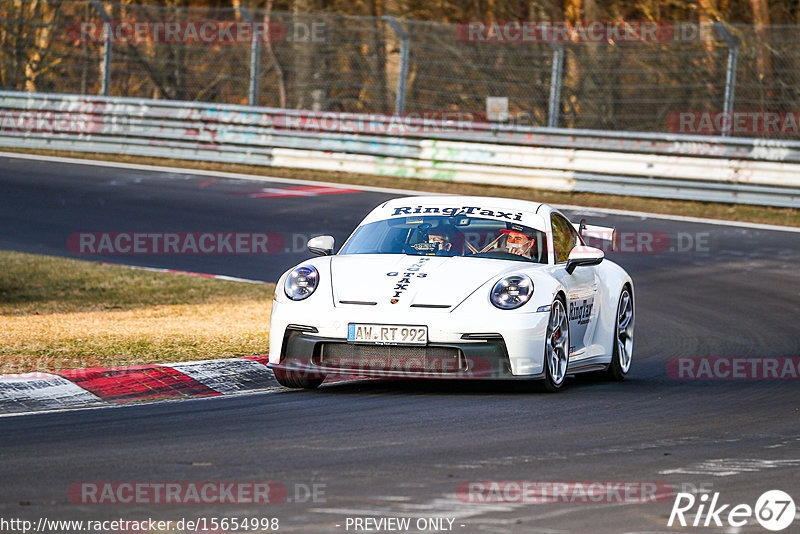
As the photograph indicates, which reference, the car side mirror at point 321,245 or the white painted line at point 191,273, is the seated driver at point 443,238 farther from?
the white painted line at point 191,273

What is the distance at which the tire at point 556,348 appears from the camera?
8.41 meters

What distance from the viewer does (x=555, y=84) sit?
22312 mm

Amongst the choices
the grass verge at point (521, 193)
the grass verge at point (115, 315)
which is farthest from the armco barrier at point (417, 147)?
the grass verge at point (115, 315)

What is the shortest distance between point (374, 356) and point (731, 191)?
13788 mm

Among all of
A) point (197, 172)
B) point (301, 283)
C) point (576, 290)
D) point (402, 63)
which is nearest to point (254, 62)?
point (197, 172)

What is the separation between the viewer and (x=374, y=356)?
809cm

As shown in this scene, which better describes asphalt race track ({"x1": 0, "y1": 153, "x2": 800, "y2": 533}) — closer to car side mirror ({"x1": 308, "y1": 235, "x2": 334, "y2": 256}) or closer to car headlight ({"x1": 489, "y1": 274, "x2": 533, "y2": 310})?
car headlight ({"x1": 489, "y1": 274, "x2": 533, "y2": 310})

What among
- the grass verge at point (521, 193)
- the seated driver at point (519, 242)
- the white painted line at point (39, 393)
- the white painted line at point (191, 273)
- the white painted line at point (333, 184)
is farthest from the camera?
the grass verge at point (521, 193)

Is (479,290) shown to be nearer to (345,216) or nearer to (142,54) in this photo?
(345,216)

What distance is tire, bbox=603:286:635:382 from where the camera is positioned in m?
9.90

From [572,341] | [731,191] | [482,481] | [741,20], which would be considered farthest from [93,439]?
[741,20]

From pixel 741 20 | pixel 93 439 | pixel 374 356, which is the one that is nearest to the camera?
pixel 93 439

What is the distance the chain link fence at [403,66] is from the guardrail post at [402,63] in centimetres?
2

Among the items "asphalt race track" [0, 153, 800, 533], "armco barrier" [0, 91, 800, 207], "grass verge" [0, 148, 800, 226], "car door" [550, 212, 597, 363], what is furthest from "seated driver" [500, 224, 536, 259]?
"armco barrier" [0, 91, 800, 207]
